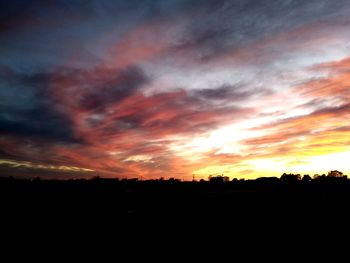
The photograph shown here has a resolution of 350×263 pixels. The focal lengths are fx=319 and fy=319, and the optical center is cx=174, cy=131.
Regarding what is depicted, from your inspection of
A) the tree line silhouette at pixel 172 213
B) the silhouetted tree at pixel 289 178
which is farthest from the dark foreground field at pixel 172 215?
the silhouetted tree at pixel 289 178

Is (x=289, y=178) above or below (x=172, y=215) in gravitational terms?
above

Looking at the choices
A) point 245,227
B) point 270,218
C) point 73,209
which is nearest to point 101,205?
point 73,209

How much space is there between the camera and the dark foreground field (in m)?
22.7

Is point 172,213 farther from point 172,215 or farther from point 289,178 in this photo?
point 289,178

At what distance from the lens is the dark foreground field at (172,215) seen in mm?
22719

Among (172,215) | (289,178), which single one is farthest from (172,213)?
(289,178)

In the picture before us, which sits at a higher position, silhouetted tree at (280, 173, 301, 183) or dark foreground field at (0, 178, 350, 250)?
silhouetted tree at (280, 173, 301, 183)

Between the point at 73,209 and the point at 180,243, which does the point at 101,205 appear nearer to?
the point at 73,209

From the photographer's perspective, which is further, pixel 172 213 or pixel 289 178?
pixel 289 178

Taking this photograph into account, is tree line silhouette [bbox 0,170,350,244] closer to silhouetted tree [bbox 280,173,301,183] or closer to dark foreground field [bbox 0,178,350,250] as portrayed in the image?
dark foreground field [bbox 0,178,350,250]

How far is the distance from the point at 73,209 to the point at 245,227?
46.2ft

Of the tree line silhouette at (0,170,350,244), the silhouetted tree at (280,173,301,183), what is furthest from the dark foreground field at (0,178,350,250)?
the silhouetted tree at (280,173,301,183)

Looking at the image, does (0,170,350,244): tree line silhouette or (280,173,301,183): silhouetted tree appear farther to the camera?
(280,173,301,183): silhouetted tree

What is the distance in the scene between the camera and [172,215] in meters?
25.9
